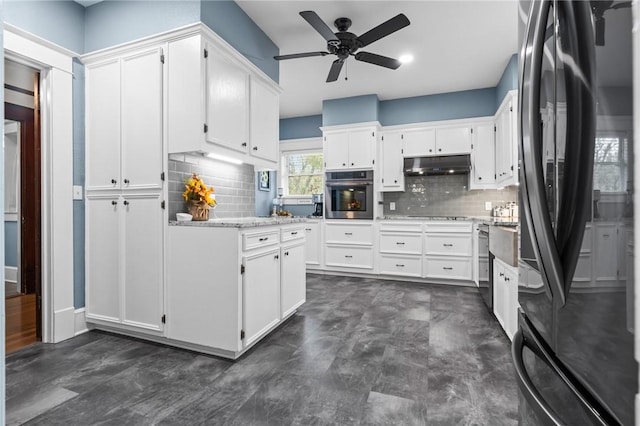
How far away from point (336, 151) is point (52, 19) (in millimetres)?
3483

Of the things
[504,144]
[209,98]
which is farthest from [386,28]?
[504,144]

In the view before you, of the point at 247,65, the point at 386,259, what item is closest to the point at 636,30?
the point at 247,65

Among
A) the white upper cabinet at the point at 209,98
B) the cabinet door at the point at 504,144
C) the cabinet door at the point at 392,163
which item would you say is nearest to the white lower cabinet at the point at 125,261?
the white upper cabinet at the point at 209,98

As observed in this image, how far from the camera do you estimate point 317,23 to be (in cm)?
261

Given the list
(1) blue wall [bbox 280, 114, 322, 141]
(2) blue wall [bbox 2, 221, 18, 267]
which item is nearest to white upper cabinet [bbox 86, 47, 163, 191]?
(2) blue wall [bbox 2, 221, 18, 267]

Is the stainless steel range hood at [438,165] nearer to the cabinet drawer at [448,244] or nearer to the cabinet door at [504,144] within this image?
the cabinet door at [504,144]

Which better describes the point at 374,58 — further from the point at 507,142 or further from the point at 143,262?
the point at 143,262

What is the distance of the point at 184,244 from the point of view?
235cm

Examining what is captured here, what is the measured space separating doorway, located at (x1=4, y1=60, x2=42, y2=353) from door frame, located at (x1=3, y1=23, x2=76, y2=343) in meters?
0.08

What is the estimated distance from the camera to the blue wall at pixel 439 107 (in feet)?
15.4

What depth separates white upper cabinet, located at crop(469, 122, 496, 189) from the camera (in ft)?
15.0

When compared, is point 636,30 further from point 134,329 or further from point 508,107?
point 508,107

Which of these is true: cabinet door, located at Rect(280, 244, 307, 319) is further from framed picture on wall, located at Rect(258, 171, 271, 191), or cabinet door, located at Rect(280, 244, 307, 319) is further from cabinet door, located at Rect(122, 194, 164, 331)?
framed picture on wall, located at Rect(258, 171, 271, 191)

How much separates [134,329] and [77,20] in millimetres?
2533
